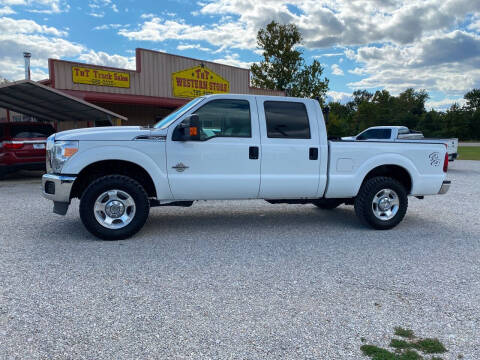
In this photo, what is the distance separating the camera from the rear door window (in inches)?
427

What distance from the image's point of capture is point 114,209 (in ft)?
16.0

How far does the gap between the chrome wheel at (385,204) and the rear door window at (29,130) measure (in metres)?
9.99

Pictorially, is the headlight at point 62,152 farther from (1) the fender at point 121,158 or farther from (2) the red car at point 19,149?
(2) the red car at point 19,149

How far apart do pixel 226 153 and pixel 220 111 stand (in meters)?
0.60

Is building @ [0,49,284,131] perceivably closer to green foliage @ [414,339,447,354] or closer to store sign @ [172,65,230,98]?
store sign @ [172,65,230,98]

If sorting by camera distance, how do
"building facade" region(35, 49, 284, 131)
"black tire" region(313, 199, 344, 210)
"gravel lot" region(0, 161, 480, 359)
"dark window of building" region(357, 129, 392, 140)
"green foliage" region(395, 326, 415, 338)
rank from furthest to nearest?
1. "building facade" region(35, 49, 284, 131)
2. "dark window of building" region(357, 129, 392, 140)
3. "black tire" region(313, 199, 344, 210)
4. "green foliage" region(395, 326, 415, 338)
5. "gravel lot" region(0, 161, 480, 359)

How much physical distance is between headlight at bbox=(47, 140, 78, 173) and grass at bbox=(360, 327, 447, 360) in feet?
12.9

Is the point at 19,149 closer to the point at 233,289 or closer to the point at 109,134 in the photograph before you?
the point at 109,134

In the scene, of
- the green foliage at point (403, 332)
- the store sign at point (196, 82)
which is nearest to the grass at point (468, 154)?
the store sign at point (196, 82)

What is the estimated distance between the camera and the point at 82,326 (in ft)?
8.95

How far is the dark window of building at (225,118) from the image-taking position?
506 centimetres

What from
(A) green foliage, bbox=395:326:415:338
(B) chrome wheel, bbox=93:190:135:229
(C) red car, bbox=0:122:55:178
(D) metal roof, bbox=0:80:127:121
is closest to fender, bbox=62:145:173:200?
(B) chrome wheel, bbox=93:190:135:229

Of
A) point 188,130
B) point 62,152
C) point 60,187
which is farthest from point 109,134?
point 188,130

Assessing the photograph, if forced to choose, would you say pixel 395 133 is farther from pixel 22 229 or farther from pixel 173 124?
pixel 22 229
